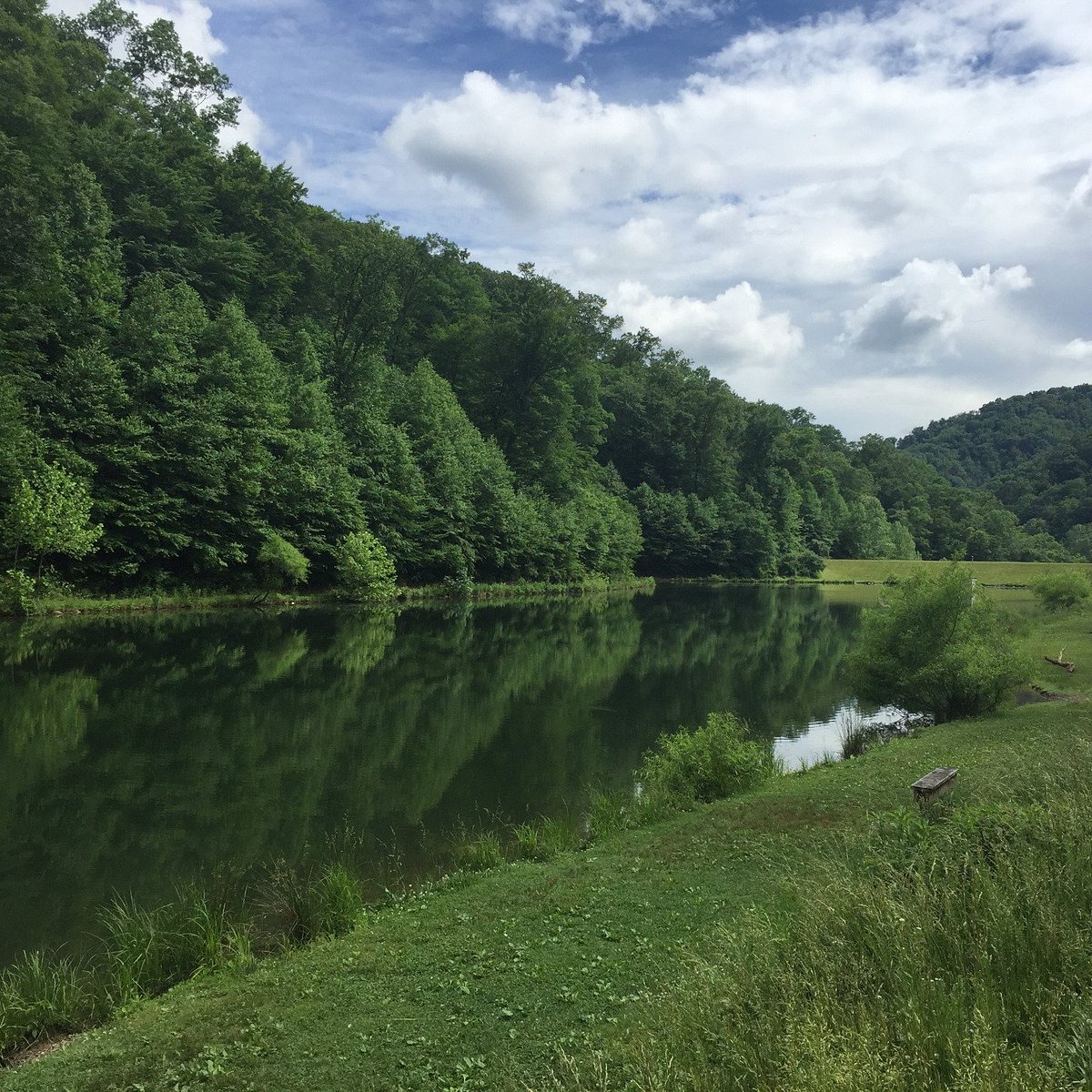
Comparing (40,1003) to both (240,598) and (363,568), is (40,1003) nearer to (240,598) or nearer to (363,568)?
(240,598)

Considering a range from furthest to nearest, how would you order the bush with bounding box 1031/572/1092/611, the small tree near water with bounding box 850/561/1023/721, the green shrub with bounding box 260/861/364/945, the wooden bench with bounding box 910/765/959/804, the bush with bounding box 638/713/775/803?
the bush with bounding box 1031/572/1092/611 < the small tree near water with bounding box 850/561/1023/721 < the bush with bounding box 638/713/775/803 < the wooden bench with bounding box 910/765/959/804 < the green shrub with bounding box 260/861/364/945

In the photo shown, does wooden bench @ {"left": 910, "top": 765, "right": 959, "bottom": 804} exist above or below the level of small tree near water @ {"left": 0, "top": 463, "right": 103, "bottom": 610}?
below

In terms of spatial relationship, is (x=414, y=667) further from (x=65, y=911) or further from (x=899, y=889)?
(x=899, y=889)

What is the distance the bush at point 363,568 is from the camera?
4491 centimetres

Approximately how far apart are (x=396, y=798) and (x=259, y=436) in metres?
33.5

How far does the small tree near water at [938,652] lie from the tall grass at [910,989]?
47.9 ft

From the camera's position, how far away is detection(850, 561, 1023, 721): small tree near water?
19219mm

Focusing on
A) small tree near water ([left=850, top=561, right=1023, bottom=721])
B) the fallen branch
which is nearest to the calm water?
small tree near water ([left=850, top=561, right=1023, bottom=721])

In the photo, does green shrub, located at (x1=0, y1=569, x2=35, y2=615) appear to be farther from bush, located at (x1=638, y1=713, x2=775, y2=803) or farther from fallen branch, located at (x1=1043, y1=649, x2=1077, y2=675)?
fallen branch, located at (x1=1043, y1=649, x2=1077, y2=675)

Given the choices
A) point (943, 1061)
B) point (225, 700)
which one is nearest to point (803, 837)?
point (943, 1061)

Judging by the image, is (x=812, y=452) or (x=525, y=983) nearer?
(x=525, y=983)

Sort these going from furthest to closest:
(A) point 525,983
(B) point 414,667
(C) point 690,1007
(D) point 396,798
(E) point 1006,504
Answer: (E) point 1006,504, (B) point 414,667, (D) point 396,798, (A) point 525,983, (C) point 690,1007

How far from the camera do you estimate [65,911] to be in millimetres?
8984

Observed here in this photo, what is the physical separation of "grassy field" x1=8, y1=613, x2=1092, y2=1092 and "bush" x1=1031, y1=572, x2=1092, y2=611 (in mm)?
36481
